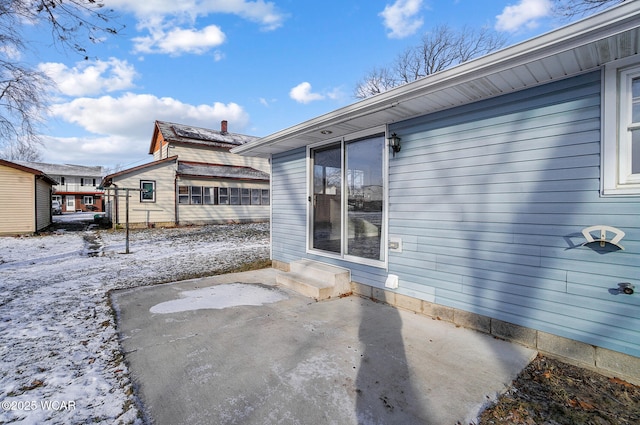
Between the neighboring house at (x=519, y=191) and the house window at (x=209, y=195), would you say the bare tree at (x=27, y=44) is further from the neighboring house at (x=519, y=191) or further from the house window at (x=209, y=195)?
the house window at (x=209, y=195)

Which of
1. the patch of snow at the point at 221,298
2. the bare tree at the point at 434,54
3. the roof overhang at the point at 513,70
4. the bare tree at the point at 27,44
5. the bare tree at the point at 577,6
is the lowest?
the patch of snow at the point at 221,298

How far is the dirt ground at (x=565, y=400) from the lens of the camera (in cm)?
170

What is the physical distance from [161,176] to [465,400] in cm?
1578

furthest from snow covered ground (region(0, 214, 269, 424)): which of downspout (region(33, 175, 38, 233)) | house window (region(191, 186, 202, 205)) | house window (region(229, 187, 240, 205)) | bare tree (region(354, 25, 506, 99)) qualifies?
bare tree (region(354, 25, 506, 99))

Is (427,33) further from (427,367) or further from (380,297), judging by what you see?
(427,367)

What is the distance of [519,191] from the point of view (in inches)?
104

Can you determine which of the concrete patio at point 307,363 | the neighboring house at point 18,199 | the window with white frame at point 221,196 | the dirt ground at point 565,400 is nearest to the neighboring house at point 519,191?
the dirt ground at point 565,400

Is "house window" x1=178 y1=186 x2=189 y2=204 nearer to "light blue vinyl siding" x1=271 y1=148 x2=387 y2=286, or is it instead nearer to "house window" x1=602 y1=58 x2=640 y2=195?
"light blue vinyl siding" x1=271 y1=148 x2=387 y2=286

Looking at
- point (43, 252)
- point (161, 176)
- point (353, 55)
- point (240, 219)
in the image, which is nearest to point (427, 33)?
point (353, 55)

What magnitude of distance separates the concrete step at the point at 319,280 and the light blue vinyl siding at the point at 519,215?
823 millimetres

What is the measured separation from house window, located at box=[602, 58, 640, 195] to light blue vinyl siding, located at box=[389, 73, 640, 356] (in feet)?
0.23

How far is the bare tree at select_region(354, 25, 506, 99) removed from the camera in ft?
45.4

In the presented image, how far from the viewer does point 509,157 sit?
8.88 ft

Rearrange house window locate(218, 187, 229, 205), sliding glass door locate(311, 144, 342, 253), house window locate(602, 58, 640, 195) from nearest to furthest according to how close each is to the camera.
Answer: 1. house window locate(602, 58, 640, 195)
2. sliding glass door locate(311, 144, 342, 253)
3. house window locate(218, 187, 229, 205)
